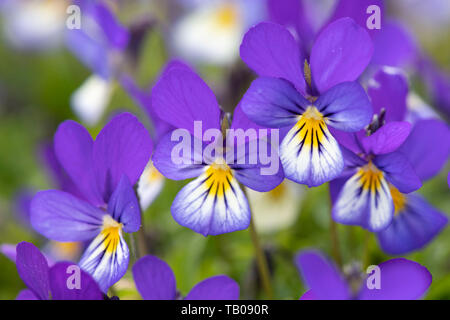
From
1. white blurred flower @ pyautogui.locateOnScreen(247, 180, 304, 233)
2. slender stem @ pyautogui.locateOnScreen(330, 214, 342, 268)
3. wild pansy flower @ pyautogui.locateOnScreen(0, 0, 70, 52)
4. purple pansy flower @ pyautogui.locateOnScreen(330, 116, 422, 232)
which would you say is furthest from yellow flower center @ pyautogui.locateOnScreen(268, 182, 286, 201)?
wild pansy flower @ pyautogui.locateOnScreen(0, 0, 70, 52)

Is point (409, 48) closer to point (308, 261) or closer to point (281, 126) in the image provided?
point (281, 126)

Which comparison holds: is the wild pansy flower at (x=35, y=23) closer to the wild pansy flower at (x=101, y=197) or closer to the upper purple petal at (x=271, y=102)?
the wild pansy flower at (x=101, y=197)

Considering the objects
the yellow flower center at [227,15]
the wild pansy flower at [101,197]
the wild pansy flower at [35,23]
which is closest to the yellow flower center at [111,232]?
the wild pansy flower at [101,197]

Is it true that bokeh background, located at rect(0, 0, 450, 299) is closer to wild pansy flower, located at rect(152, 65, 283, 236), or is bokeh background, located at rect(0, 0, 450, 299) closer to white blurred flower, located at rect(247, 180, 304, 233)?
white blurred flower, located at rect(247, 180, 304, 233)

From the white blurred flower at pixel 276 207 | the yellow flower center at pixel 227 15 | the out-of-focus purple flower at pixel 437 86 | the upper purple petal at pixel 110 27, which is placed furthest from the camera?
the yellow flower center at pixel 227 15

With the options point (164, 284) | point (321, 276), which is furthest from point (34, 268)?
point (321, 276)

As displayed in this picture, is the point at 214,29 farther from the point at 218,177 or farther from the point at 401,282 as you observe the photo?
the point at 401,282
